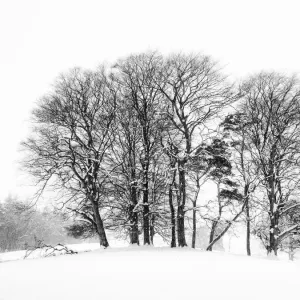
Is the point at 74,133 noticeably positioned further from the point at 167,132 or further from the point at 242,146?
the point at 242,146

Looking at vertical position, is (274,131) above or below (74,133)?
above

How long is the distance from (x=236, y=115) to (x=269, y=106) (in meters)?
2.16

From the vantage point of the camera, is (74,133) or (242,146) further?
(242,146)

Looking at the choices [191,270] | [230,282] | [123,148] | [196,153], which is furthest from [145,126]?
[230,282]

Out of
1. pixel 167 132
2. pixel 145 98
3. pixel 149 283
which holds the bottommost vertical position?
pixel 149 283

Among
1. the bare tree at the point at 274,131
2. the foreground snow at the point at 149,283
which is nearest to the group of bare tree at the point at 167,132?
the bare tree at the point at 274,131

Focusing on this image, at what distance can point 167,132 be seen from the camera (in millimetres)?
14203

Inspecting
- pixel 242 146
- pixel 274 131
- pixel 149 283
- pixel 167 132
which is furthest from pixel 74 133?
pixel 274 131

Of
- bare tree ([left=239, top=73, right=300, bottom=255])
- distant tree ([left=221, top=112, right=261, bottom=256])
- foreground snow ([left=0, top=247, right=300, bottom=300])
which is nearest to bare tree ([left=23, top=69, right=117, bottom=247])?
foreground snow ([left=0, top=247, right=300, bottom=300])

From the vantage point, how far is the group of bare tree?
1330cm

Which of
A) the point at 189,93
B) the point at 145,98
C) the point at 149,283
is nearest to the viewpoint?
the point at 149,283

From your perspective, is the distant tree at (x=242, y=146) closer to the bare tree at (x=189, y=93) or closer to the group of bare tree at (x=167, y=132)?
the group of bare tree at (x=167, y=132)

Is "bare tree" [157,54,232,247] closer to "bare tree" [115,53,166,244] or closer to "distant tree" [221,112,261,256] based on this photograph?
"bare tree" [115,53,166,244]

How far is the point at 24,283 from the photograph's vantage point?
553cm
